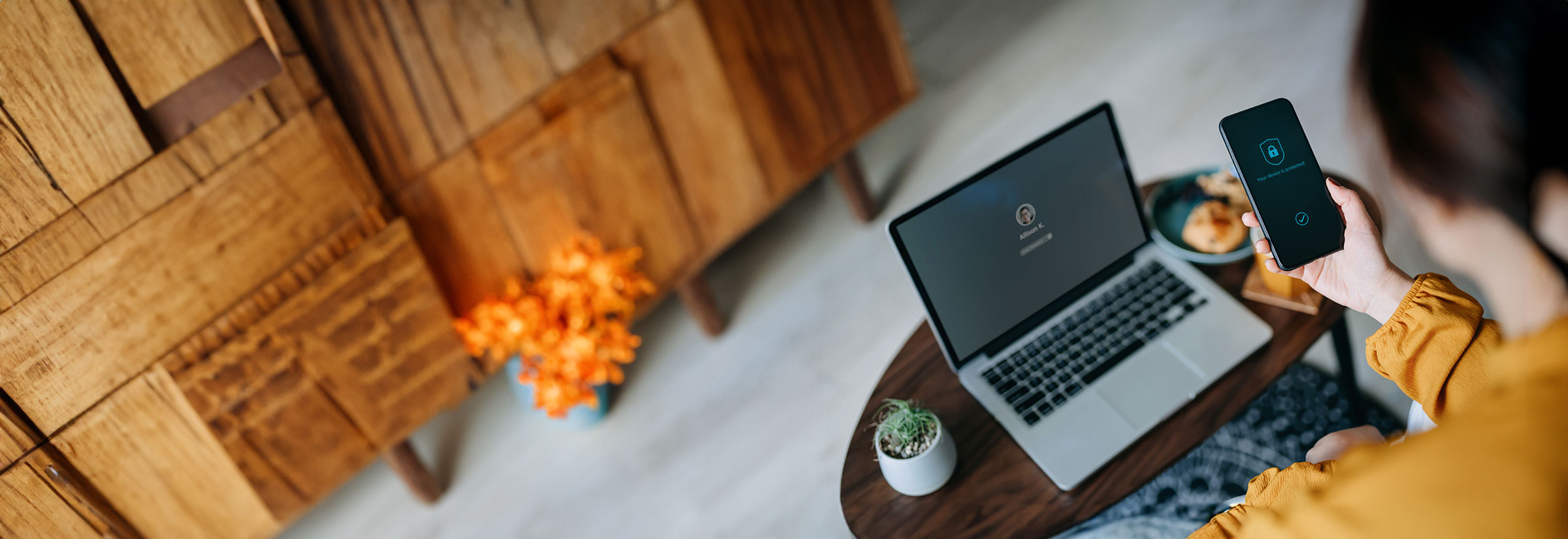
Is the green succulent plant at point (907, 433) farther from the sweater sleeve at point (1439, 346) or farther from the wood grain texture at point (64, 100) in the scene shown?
the wood grain texture at point (64, 100)

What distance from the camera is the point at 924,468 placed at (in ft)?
4.05

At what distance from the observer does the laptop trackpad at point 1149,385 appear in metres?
1.29

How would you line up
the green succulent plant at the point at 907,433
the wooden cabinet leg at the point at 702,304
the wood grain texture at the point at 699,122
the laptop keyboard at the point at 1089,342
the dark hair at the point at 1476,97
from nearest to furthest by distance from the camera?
the dark hair at the point at 1476,97 < the green succulent plant at the point at 907,433 < the laptop keyboard at the point at 1089,342 < the wood grain texture at the point at 699,122 < the wooden cabinet leg at the point at 702,304

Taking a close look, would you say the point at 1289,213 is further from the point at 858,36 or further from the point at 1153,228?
the point at 858,36

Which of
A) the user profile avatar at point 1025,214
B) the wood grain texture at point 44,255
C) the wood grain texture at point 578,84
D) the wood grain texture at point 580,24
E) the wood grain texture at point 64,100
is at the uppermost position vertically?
the wood grain texture at point 64,100

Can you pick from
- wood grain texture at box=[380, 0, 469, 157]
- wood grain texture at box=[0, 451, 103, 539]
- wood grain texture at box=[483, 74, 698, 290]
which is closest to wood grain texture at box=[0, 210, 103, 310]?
wood grain texture at box=[0, 451, 103, 539]

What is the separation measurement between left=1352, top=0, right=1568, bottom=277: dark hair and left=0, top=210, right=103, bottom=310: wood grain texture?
1.70 metres

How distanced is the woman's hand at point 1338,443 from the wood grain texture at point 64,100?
1.74m

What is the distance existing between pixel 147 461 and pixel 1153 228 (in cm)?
175

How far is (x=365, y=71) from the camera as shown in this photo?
5.48 ft

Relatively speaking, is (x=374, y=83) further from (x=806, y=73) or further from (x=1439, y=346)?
(x=1439, y=346)

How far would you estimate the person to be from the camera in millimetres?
633

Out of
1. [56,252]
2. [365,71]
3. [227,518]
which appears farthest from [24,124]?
[227,518]

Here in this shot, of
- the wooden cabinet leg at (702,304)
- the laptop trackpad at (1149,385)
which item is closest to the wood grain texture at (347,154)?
the wooden cabinet leg at (702,304)
